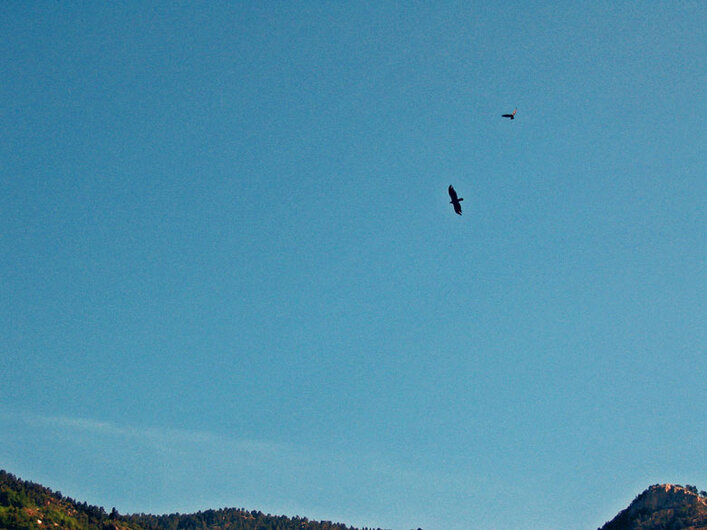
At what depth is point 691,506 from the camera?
19138 centimetres

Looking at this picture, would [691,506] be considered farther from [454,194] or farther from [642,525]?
[454,194]

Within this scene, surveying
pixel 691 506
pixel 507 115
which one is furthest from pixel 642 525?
pixel 507 115

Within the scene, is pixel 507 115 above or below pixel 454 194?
above

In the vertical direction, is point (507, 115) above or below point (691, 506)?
above

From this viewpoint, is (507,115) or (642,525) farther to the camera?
(642,525)

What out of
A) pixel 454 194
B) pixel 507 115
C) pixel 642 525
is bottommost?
pixel 642 525

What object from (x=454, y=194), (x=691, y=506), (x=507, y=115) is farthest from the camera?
(x=691, y=506)

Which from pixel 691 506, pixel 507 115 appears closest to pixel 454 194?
pixel 507 115

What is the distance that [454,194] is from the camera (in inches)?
2653

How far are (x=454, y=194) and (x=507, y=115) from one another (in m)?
16.8

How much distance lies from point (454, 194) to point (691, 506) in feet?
535

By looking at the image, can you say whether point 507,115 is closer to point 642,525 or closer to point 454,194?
point 454,194

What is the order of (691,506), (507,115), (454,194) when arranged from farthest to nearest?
(691,506) → (507,115) → (454,194)

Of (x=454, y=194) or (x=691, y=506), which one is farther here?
(x=691, y=506)
